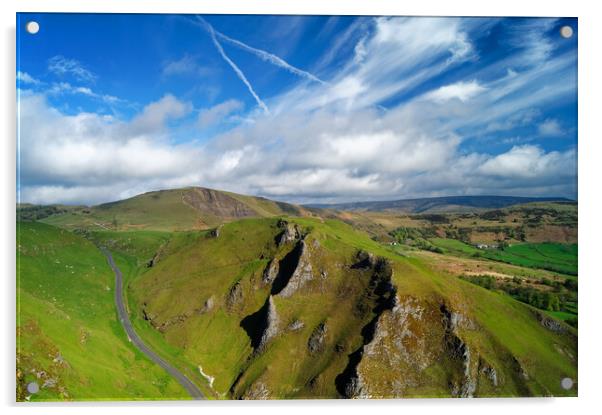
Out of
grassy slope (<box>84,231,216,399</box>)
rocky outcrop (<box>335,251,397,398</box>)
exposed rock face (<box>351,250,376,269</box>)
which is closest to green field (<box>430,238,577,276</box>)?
rocky outcrop (<box>335,251,397,398</box>)

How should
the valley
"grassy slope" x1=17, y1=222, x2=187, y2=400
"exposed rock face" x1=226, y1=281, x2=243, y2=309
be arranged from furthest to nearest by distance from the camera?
"exposed rock face" x1=226, y1=281, x2=243, y2=309, the valley, "grassy slope" x1=17, y1=222, x2=187, y2=400

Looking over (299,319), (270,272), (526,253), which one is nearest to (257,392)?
(299,319)

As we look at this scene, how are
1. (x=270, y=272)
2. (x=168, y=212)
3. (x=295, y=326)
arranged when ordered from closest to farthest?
(x=295, y=326)
(x=270, y=272)
(x=168, y=212)

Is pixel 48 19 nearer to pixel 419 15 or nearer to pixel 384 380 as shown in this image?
pixel 419 15

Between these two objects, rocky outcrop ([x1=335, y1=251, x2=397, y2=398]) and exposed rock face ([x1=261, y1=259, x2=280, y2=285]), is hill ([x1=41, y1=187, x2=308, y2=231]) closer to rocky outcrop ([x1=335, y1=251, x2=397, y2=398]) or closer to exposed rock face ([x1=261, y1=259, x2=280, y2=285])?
exposed rock face ([x1=261, y1=259, x2=280, y2=285])

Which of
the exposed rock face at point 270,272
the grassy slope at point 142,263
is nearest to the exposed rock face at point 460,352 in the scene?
the exposed rock face at point 270,272

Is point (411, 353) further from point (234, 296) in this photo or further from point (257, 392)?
point (234, 296)
